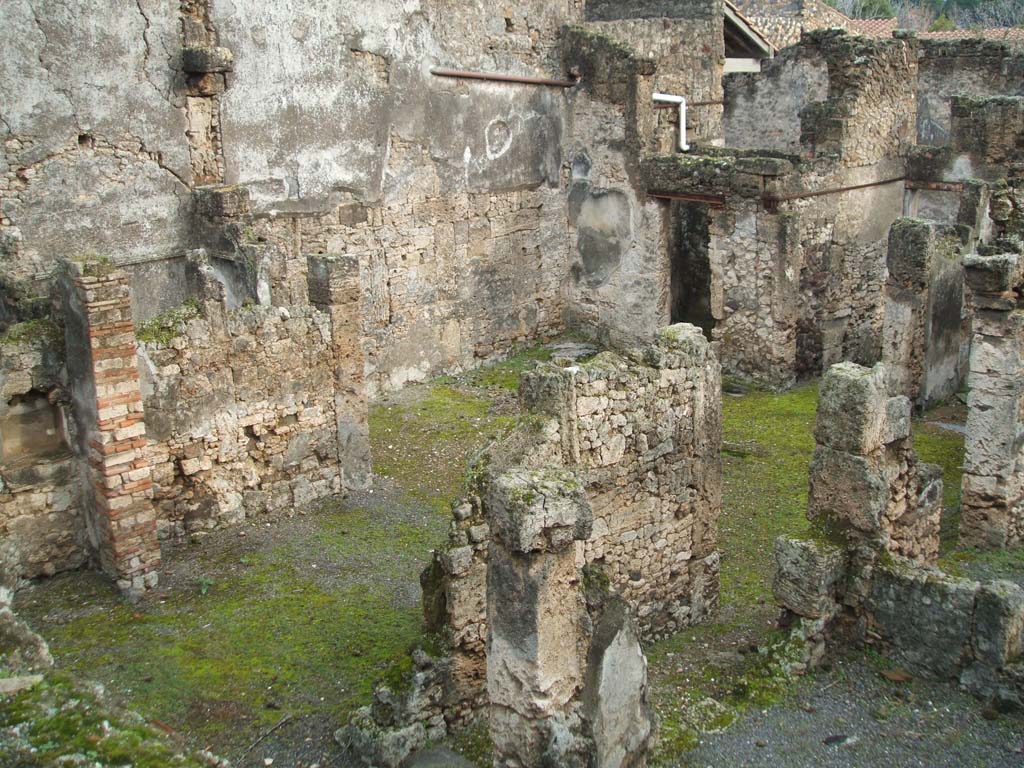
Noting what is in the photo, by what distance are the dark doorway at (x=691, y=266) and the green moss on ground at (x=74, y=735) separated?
1281cm

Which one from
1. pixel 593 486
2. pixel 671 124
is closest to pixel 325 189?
pixel 671 124

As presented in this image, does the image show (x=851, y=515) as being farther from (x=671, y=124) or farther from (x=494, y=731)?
(x=671, y=124)

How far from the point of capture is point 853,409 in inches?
285

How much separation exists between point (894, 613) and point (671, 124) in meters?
11.0

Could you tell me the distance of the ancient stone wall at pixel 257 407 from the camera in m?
9.20

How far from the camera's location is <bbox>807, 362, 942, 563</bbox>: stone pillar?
7.24m

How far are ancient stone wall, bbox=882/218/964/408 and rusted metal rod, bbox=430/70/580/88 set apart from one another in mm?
5457

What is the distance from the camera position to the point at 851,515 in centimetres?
739

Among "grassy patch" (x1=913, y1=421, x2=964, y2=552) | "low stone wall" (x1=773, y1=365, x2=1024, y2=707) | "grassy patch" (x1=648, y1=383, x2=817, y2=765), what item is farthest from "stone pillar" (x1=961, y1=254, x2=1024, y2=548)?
"low stone wall" (x1=773, y1=365, x2=1024, y2=707)

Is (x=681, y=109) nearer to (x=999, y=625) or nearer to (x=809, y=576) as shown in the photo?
(x=809, y=576)

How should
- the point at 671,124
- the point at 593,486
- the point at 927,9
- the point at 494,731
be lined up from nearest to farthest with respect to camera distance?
the point at 494,731 → the point at 593,486 → the point at 671,124 → the point at 927,9

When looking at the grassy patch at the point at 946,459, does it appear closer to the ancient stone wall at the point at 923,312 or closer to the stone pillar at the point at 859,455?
the ancient stone wall at the point at 923,312

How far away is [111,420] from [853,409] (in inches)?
202

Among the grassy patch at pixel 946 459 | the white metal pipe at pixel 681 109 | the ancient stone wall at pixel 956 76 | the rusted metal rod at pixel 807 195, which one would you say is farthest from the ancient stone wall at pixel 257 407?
the ancient stone wall at pixel 956 76
